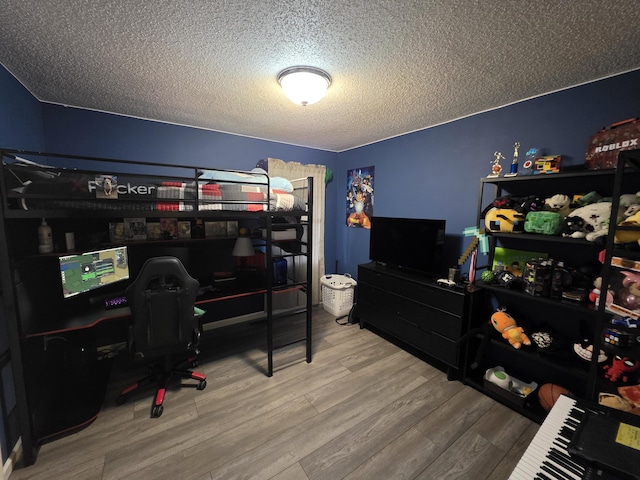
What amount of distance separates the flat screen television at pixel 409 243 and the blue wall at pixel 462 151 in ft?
0.89

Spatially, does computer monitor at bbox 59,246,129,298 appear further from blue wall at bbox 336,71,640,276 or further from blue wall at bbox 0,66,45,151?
blue wall at bbox 336,71,640,276

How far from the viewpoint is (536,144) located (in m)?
2.06

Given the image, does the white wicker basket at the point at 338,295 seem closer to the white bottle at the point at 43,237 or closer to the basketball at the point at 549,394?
the basketball at the point at 549,394

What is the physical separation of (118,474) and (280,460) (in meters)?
0.91

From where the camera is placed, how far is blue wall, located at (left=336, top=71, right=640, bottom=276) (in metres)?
1.78

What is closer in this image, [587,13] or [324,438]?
[587,13]

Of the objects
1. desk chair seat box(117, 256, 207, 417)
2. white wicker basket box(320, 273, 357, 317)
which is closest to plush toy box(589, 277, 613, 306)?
white wicker basket box(320, 273, 357, 317)

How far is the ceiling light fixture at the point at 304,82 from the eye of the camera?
166 centimetres

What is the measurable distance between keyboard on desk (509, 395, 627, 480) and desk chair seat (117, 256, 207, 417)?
1.99 metres

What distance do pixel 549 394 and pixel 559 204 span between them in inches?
54.4

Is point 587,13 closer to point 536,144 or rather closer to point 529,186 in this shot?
point 536,144

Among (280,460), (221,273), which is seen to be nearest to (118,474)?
(280,460)

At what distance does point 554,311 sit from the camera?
2.01 m

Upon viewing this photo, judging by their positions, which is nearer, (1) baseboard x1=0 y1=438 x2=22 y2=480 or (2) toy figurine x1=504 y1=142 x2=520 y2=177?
(1) baseboard x1=0 y1=438 x2=22 y2=480
